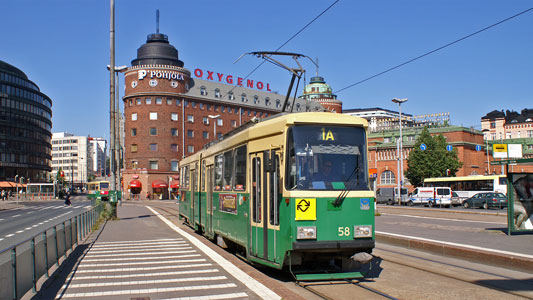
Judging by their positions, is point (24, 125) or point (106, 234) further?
point (24, 125)

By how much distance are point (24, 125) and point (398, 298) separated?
4332 inches

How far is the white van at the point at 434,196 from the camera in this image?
4741cm

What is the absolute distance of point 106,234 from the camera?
66.7 feet

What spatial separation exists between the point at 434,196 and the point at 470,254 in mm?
37142

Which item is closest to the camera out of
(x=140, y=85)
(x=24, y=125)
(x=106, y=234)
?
(x=106, y=234)

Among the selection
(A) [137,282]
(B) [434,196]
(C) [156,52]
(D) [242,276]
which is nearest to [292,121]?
(D) [242,276]

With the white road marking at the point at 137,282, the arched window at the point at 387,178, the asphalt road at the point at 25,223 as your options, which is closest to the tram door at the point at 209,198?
the white road marking at the point at 137,282

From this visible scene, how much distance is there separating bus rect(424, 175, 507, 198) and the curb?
35820 millimetres

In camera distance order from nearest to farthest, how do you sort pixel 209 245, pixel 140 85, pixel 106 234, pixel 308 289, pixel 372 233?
pixel 308 289 < pixel 372 233 < pixel 209 245 < pixel 106 234 < pixel 140 85

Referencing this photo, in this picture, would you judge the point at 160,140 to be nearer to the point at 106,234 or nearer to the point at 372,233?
the point at 106,234

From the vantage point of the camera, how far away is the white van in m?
47.4

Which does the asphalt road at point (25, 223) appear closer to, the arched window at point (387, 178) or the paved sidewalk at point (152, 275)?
the paved sidewalk at point (152, 275)

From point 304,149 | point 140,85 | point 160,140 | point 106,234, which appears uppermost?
point 140,85

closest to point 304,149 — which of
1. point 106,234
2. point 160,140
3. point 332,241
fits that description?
point 332,241
